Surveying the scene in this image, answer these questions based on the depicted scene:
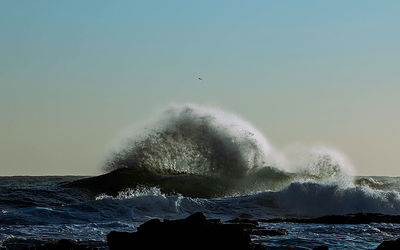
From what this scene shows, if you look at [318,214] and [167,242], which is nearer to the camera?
[167,242]

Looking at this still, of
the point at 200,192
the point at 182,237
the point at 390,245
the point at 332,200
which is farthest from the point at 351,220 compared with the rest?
the point at 200,192

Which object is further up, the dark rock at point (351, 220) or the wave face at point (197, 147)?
the wave face at point (197, 147)

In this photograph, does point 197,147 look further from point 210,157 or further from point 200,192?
point 200,192

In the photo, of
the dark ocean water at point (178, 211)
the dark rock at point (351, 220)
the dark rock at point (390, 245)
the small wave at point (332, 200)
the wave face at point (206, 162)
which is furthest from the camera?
the wave face at point (206, 162)

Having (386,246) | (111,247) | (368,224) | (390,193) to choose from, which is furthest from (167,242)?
(390,193)

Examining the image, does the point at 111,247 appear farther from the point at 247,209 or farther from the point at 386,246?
the point at 247,209

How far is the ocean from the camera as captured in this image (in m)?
19.1

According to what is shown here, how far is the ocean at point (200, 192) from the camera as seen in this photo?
19.1m

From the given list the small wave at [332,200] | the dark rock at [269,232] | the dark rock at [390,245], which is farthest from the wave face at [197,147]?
the dark rock at [390,245]

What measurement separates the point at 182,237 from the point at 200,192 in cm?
2037

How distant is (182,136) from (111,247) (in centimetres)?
2680

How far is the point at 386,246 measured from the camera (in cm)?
1351

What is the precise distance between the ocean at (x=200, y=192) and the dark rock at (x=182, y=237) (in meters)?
2.82

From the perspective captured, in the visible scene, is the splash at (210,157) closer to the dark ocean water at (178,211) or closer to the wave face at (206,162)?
the wave face at (206,162)
